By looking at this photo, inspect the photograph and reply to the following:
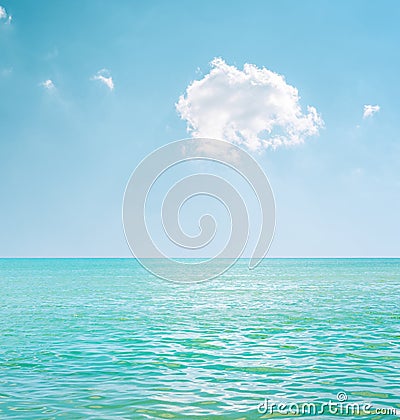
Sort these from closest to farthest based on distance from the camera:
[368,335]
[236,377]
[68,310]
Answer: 1. [236,377]
2. [368,335]
3. [68,310]

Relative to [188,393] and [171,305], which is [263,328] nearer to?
[188,393]

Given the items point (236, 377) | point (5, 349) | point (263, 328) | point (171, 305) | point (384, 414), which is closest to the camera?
point (384, 414)

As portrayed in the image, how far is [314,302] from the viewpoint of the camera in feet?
126

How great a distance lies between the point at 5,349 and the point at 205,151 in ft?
65.1

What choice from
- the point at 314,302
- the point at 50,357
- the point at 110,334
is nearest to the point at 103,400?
the point at 50,357

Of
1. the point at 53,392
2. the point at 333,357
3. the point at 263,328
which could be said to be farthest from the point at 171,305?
the point at 53,392

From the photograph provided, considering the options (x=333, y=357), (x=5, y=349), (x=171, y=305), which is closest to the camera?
(x=333, y=357)

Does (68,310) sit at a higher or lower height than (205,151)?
lower

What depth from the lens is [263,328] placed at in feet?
80.3

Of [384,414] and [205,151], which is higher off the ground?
[205,151]

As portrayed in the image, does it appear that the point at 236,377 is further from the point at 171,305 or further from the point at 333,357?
the point at 171,305

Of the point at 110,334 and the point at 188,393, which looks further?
the point at 110,334

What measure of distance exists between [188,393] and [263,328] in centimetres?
1148

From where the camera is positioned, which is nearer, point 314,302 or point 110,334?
point 110,334
